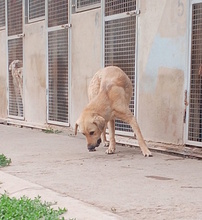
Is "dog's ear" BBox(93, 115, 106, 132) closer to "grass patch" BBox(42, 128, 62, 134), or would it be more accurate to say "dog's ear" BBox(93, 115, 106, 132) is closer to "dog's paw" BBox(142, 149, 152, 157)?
"dog's paw" BBox(142, 149, 152, 157)

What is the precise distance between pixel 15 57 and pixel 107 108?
18.3 feet

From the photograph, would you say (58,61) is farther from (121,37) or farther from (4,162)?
(4,162)

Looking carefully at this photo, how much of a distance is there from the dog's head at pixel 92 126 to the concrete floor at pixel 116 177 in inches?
10.3

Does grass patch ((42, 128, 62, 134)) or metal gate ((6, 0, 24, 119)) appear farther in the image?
metal gate ((6, 0, 24, 119))

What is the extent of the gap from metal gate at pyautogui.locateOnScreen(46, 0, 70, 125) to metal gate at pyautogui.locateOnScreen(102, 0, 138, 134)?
1.45 meters

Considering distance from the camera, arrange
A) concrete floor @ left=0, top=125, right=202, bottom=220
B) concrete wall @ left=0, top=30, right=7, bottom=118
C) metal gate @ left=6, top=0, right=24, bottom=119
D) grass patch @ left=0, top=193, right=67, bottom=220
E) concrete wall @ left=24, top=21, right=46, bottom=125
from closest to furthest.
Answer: grass patch @ left=0, top=193, right=67, bottom=220, concrete floor @ left=0, top=125, right=202, bottom=220, concrete wall @ left=24, top=21, right=46, bottom=125, metal gate @ left=6, top=0, right=24, bottom=119, concrete wall @ left=0, top=30, right=7, bottom=118

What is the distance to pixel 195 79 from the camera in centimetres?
678

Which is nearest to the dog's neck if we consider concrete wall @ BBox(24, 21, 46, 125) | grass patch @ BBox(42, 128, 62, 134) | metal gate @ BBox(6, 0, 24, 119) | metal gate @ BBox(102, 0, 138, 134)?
metal gate @ BBox(102, 0, 138, 134)

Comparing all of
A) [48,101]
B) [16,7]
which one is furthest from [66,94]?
[16,7]

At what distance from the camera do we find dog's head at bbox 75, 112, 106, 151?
22.1ft

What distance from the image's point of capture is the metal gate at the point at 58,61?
988cm

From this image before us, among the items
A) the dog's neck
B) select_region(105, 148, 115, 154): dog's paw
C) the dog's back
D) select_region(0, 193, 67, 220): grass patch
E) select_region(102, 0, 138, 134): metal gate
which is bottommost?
select_region(105, 148, 115, 154): dog's paw

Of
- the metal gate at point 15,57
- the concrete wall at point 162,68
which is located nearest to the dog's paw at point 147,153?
the concrete wall at point 162,68

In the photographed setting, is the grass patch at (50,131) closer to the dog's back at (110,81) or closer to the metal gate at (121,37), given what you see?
the metal gate at (121,37)
